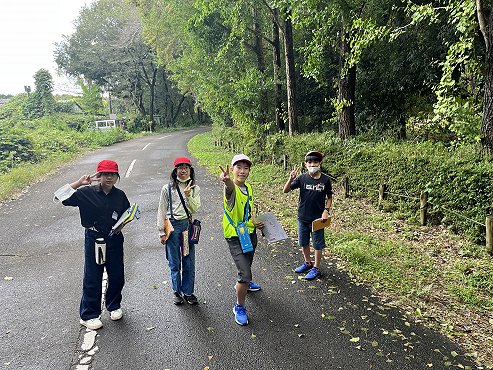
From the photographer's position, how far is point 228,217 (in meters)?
4.17

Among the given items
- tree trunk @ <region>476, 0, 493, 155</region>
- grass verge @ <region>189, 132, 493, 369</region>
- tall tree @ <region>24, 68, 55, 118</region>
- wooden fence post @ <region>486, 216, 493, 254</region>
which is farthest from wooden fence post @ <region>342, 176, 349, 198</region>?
tall tree @ <region>24, 68, 55, 118</region>

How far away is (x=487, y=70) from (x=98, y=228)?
23.8ft

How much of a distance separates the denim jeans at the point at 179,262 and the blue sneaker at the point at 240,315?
0.71 meters

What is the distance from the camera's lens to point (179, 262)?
4676 millimetres

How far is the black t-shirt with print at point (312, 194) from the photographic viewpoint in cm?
517

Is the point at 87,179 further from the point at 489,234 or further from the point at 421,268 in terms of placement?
the point at 489,234

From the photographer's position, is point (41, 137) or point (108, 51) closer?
point (41, 137)

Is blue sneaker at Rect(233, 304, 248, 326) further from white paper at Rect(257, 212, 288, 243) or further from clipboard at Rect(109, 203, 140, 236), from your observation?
clipboard at Rect(109, 203, 140, 236)

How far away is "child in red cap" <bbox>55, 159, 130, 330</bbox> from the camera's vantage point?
410 centimetres

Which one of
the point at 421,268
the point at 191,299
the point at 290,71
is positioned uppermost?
the point at 290,71

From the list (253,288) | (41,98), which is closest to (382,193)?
(253,288)

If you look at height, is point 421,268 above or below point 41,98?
below

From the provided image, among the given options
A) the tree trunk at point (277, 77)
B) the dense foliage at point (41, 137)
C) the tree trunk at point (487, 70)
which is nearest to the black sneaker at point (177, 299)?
the tree trunk at point (487, 70)

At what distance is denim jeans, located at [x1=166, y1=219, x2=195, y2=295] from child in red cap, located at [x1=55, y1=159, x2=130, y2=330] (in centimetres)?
59
